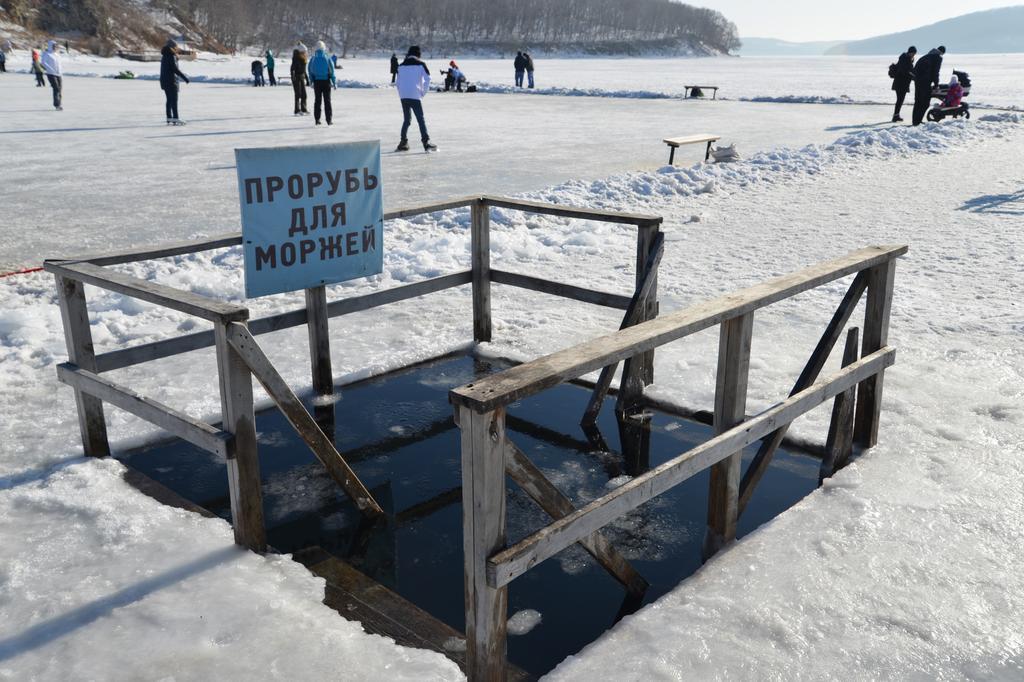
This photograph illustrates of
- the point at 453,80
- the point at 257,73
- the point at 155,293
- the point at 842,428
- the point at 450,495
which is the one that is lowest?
the point at 450,495

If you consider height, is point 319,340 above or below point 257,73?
below

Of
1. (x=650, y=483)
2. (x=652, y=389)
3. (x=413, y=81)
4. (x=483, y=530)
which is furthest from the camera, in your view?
(x=413, y=81)

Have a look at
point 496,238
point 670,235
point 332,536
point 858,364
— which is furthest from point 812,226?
point 332,536

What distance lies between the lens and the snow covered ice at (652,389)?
2.86m

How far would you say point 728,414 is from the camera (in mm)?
3418

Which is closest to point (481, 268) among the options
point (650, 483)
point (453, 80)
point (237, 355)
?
point (237, 355)

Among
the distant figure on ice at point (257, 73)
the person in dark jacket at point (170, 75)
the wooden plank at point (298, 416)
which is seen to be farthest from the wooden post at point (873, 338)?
the distant figure on ice at point (257, 73)

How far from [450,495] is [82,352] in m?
1.81

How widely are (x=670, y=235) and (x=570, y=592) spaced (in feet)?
22.8

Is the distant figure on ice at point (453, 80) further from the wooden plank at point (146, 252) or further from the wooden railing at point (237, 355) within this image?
the wooden plank at point (146, 252)

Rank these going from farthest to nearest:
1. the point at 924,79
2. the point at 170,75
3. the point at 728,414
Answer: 1. the point at 924,79
2. the point at 170,75
3. the point at 728,414

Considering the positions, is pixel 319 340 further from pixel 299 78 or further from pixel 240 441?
pixel 299 78

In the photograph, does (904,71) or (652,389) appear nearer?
(652,389)

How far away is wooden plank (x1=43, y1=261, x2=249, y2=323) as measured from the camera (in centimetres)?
327
